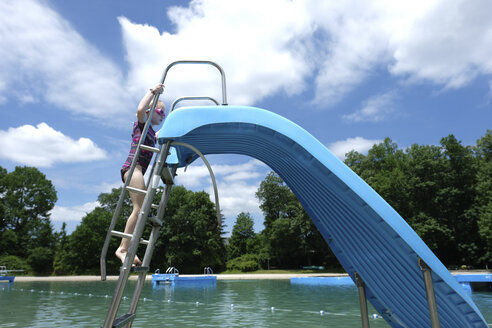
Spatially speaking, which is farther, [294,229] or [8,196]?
[8,196]

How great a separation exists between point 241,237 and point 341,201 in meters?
57.4

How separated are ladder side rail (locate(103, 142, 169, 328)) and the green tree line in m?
35.0

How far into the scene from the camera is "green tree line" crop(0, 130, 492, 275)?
40.5 metres

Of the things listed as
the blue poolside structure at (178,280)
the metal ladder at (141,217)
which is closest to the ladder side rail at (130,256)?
the metal ladder at (141,217)

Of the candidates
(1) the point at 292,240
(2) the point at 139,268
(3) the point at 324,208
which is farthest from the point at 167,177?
(1) the point at 292,240

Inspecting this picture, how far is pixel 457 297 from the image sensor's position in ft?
9.96

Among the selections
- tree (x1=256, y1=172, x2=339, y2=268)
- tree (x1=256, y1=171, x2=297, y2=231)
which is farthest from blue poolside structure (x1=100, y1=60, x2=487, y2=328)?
tree (x1=256, y1=171, x2=297, y2=231)

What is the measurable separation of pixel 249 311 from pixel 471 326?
434 inches

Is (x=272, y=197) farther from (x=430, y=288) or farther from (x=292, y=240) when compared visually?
(x=430, y=288)

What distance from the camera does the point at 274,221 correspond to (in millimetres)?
52812

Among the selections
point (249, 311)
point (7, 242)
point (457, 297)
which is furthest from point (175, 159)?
point (7, 242)

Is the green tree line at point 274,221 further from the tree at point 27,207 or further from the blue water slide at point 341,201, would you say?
the blue water slide at point 341,201

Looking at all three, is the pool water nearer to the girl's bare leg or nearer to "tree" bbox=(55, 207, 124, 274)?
the girl's bare leg

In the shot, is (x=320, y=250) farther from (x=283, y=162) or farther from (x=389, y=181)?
(x=283, y=162)
